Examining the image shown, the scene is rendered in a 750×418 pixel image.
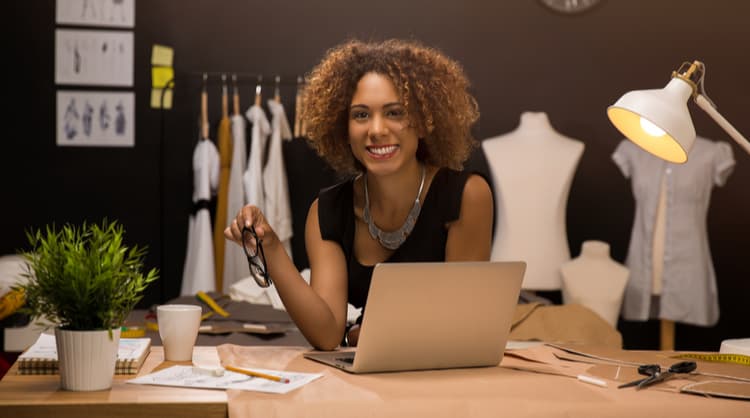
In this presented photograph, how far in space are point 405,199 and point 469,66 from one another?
331cm

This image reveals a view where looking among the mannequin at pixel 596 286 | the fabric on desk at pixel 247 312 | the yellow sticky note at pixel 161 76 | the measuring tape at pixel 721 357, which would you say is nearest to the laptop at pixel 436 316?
the measuring tape at pixel 721 357

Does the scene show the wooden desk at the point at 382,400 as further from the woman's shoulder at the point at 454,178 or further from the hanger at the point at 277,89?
the hanger at the point at 277,89

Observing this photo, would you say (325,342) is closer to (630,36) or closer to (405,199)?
(405,199)

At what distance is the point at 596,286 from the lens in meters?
4.57

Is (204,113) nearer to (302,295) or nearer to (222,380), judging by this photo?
(302,295)

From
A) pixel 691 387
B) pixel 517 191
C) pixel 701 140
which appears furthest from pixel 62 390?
pixel 701 140

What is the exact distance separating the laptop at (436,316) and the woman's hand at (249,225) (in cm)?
30

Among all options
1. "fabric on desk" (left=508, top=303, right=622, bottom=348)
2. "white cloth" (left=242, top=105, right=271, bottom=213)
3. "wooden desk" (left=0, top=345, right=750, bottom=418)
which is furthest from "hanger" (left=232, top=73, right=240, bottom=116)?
"wooden desk" (left=0, top=345, right=750, bottom=418)

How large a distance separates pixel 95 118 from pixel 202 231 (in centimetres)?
103

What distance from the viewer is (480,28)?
18.1ft

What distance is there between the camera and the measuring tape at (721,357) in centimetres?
183

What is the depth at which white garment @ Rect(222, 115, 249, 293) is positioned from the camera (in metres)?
4.88

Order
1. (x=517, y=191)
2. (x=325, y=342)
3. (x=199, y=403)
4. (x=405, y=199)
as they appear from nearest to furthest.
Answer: (x=199, y=403) < (x=325, y=342) < (x=405, y=199) < (x=517, y=191)

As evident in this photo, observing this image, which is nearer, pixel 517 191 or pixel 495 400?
pixel 495 400
